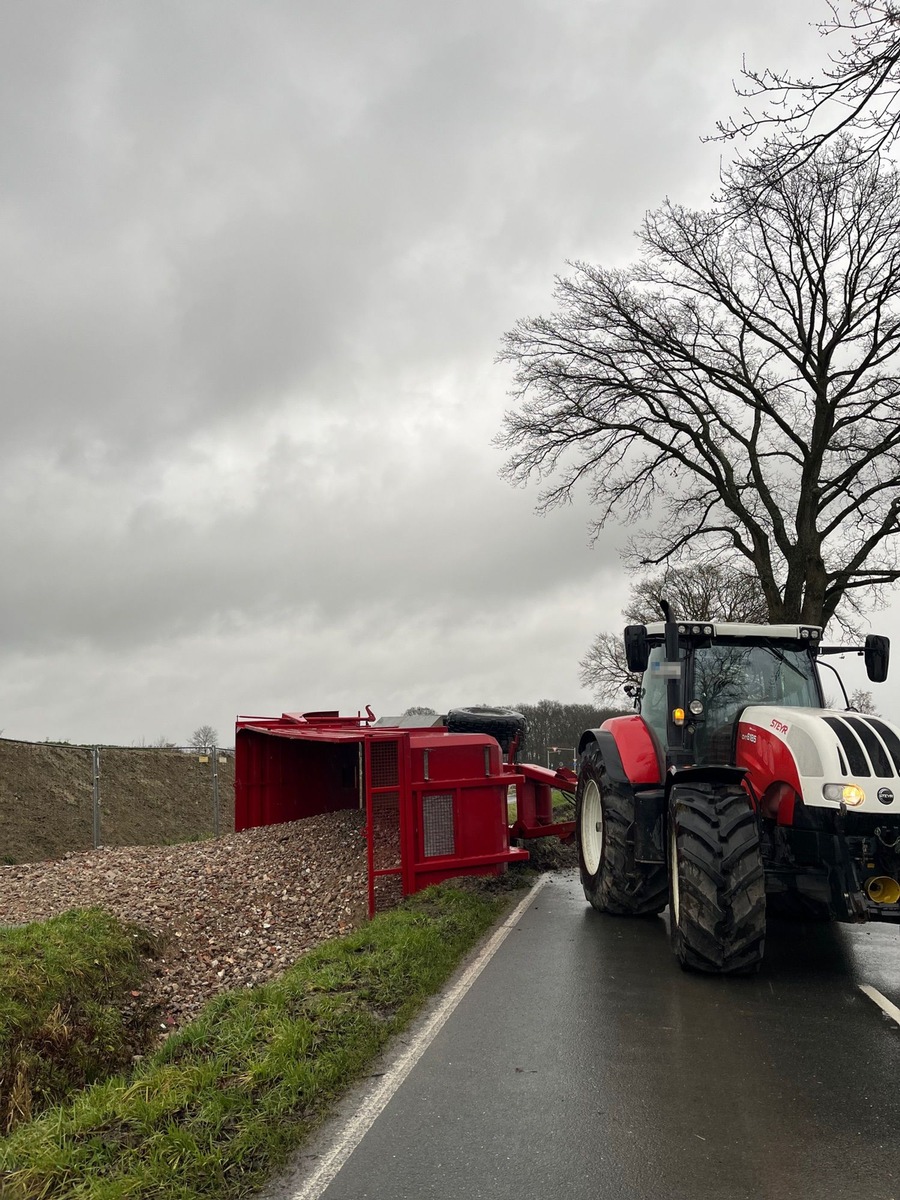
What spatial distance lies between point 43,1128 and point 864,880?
5.31 m

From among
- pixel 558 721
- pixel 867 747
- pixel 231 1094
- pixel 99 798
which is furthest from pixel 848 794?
pixel 558 721

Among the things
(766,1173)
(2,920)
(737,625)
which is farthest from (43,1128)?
(737,625)

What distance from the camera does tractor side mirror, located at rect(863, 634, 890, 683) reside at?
27.6 feet

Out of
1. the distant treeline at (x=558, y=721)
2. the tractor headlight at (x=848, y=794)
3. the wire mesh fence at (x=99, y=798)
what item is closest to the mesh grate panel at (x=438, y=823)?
the tractor headlight at (x=848, y=794)

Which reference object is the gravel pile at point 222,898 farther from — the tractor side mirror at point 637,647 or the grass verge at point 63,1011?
the tractor side mirror at point 637,647

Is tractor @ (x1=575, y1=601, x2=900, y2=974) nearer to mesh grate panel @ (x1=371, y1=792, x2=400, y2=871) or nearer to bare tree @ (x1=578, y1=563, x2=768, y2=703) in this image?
mesh grate panel @ (x1=371, y1=792, x2=400, y2=871)

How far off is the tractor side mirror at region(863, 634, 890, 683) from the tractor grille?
56.0 inches

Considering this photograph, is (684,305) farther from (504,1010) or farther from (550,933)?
(504,1010)

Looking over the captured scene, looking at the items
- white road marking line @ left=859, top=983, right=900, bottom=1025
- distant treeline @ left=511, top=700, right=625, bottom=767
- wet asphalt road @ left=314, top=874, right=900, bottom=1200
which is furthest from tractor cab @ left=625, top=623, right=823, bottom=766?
distant treeline @ left=511, top=700, right=625, bottom=767

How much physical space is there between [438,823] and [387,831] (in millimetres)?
640

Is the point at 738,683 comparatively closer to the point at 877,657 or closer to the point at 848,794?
the point at 877,657

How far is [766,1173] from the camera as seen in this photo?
4016mm

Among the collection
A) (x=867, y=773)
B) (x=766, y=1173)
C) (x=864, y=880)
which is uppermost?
(x=867, y=773)

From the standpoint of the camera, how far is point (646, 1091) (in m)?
4.91
